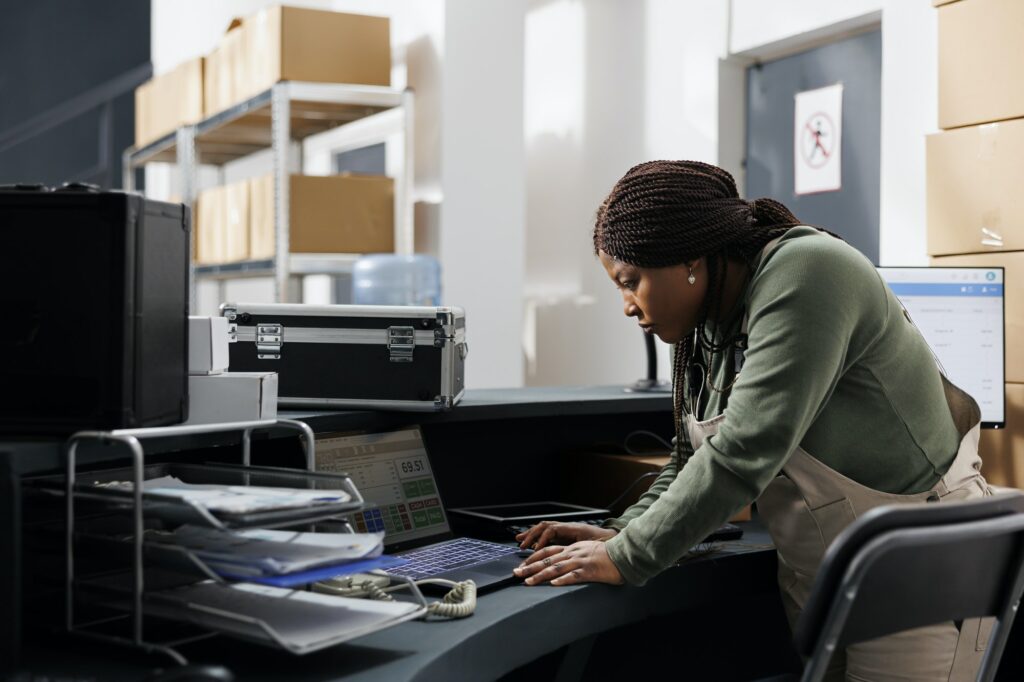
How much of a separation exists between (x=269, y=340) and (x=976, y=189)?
1639 mm

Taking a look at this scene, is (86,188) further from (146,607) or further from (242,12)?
(242,12)

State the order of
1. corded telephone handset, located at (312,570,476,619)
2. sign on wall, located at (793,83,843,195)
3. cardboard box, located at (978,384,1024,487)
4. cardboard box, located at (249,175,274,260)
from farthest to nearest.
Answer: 1. cardboard box, located at (249,175,274,260)
2. sign on wall, located at (793,83,843,195)
3. cardboard box, located at (978,384,1024,487)
4. corded telephone handset, located at (312,570,476,619)

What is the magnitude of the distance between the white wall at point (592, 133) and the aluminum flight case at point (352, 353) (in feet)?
7.75

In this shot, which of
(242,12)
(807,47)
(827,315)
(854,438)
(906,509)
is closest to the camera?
(906,509)

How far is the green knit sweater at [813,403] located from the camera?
132 centimetres

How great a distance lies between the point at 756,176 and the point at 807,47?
1.53 feet

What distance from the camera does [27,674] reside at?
944 millimetres

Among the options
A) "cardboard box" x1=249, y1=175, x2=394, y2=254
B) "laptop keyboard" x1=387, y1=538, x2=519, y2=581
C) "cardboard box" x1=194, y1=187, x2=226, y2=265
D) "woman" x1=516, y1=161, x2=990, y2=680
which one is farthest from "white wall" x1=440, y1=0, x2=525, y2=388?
"woman" x1=516, y1=161, x2=990, y2=680

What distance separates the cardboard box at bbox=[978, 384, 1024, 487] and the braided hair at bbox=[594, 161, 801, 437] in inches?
44.1

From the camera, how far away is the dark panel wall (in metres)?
6.66

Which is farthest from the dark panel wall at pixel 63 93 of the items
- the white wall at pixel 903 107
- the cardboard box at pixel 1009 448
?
the cardboard box at pixel 1009 448

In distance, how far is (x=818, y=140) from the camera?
354 centimetres

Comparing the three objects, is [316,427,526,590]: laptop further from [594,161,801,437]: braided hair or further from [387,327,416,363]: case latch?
[594,161,801,437]: braided hair

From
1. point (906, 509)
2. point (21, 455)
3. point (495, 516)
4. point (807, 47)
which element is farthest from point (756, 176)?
point (21, 455)
